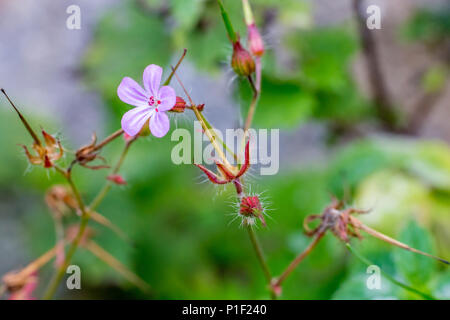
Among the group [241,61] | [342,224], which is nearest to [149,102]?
[241,61]

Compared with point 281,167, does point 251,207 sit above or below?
below

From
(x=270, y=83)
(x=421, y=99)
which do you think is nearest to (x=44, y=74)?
(x=270, y=83)

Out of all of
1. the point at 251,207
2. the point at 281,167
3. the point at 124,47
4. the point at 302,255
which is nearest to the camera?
the point at 251,207

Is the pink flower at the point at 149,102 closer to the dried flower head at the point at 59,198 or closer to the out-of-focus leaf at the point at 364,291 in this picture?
the dried flower head at the point at 59,198

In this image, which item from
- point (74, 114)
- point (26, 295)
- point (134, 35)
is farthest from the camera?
point (74, 114)

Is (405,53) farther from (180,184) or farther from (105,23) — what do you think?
(105,23)

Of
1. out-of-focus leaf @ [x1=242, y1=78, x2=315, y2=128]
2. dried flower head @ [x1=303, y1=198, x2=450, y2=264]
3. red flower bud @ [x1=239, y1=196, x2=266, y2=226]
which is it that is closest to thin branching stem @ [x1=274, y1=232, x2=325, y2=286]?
dried flower head @ [x1=303, y1=198, x2=450, y2=264]

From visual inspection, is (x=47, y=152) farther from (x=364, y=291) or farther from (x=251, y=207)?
(x=364, y=291)

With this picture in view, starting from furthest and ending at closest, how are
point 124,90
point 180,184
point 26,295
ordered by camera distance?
point 180,184, point 26,295, point 124,90

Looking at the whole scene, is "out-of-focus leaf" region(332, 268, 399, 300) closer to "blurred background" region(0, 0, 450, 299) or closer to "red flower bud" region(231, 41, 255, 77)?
"blurred background" region(0, 0, 450, 299)
